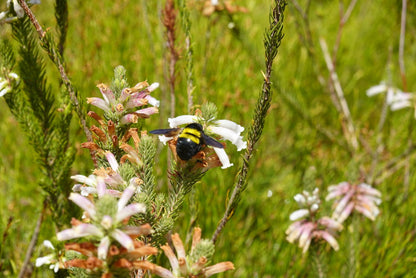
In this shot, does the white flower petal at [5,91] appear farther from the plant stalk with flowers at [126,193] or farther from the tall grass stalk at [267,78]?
the tall grass stalk at [267,78]

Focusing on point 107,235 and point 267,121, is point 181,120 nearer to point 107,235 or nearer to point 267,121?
point 107,235

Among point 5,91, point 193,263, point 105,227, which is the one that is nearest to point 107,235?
point 105,227

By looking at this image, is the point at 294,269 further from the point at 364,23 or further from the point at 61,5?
the point at 364,23

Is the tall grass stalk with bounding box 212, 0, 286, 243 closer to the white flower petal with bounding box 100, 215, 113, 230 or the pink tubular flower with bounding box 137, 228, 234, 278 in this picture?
the pink tubular flower with bounding box 137, 228, 234, 278

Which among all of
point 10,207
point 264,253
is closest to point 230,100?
point 264,253

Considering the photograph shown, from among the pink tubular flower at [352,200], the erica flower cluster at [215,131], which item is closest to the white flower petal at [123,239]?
the erica flower cluster at [215,131]
